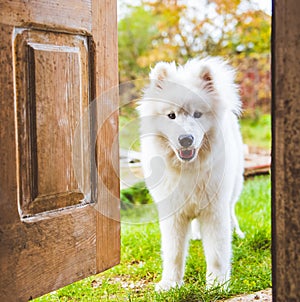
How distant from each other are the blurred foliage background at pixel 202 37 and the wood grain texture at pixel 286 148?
6.45 m

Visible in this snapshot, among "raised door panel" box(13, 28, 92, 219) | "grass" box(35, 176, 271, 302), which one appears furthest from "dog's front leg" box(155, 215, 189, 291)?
"raised door panel" box(13, 28, 92, 219)

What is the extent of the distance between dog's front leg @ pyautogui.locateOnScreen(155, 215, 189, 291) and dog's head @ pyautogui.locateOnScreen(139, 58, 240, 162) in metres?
0.47

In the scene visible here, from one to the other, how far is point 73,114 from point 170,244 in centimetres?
129

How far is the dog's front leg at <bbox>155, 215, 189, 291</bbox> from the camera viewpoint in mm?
2848

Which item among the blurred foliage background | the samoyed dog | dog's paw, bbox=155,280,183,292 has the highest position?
the blurred foliage background

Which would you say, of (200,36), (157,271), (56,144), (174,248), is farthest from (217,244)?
(200,36)

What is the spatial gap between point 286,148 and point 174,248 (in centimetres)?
158

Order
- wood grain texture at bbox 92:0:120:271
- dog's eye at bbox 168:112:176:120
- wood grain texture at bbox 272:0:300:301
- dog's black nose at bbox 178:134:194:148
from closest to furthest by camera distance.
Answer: wood grain texture at bbox 272:0:300:301 → wood grain texture at bbox 92:0:120:271 → dog's black nose at bbox 178:134:194:148 → dog's eye at bbox 168:112:176:120

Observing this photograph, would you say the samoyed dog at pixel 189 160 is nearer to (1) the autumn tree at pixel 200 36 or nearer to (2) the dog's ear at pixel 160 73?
(2) the dog's ear at pixel 160 73

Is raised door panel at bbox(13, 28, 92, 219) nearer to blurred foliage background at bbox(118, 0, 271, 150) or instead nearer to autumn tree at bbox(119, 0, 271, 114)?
blurred foliage background at bbox(118, 0, 271, 150)

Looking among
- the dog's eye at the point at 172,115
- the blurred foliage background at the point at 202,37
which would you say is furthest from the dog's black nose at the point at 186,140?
the blurred foliage background at the point at 202,37

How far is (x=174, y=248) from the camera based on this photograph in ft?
9.40

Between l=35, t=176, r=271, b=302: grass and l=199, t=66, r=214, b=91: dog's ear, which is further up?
l=199, t=66, r=214, b=91: dog's ear

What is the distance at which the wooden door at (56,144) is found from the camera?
166 cm
